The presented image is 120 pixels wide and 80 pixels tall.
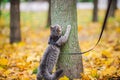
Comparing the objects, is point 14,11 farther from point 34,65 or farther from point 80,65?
point 80,65

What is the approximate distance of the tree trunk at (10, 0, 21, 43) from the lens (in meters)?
14.0

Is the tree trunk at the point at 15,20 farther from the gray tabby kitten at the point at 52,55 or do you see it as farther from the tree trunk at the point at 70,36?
the gray tabby kitten at the point at 52,55

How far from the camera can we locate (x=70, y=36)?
729cm

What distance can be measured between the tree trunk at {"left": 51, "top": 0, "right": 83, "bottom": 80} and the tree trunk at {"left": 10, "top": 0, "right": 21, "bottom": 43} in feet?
22.8

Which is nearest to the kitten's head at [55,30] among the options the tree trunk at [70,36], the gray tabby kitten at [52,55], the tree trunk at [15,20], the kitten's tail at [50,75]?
the gray tabby kitten at [52,55]

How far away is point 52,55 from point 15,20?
7.64m

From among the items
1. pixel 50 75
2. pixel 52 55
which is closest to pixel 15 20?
pixel 52 55

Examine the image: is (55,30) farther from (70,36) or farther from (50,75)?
(50,75)

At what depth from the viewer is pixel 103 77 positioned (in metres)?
7.25

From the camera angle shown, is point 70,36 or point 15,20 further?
point 15,20

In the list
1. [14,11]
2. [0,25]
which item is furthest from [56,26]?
[0,25]

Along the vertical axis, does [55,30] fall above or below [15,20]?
above

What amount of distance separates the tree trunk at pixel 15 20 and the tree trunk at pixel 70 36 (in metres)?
6.94

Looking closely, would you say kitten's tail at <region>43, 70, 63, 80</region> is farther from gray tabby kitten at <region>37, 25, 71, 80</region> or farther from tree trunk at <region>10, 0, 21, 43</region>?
tree trunk at <region>10, 0, 21, 43</region>
